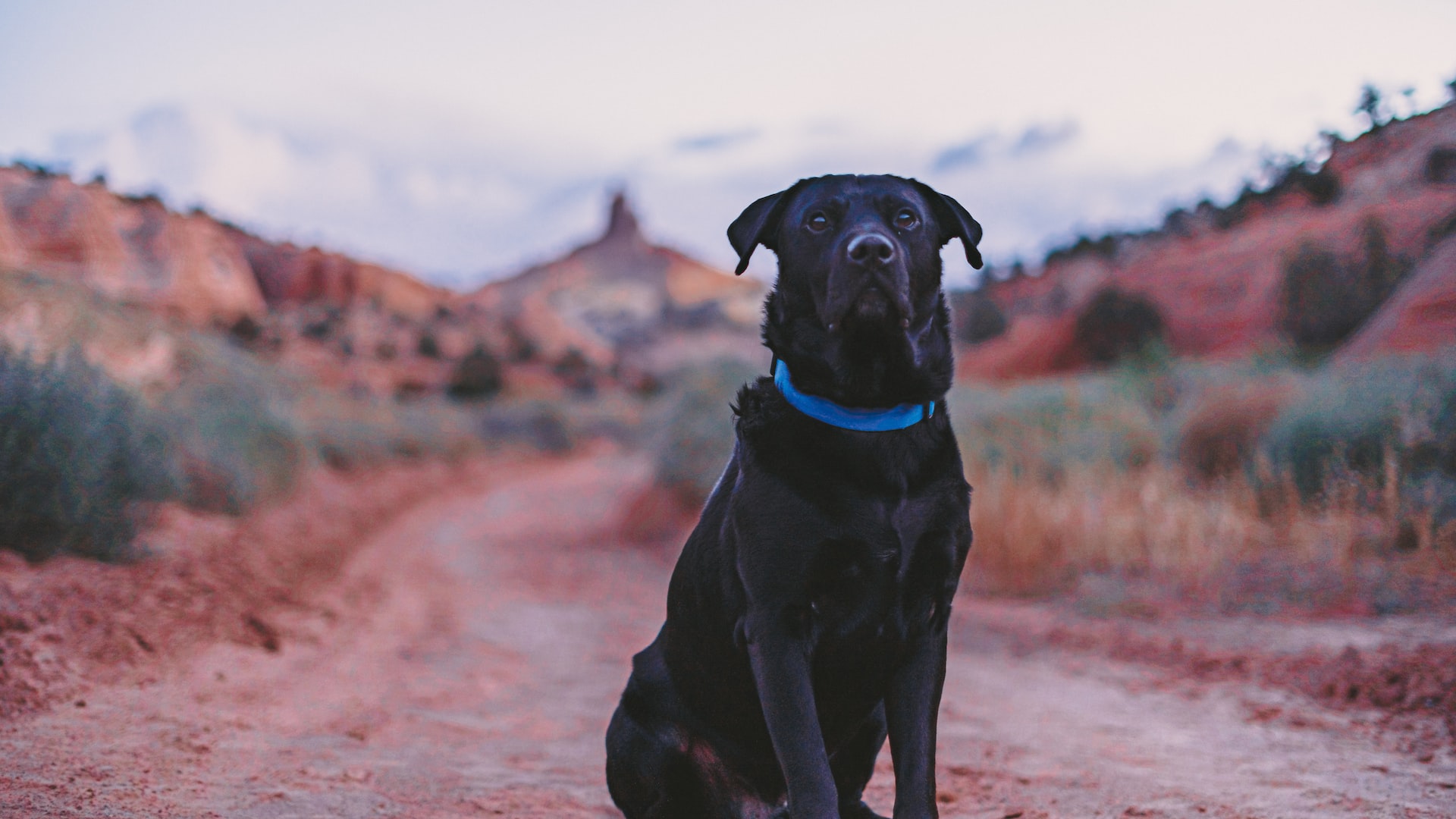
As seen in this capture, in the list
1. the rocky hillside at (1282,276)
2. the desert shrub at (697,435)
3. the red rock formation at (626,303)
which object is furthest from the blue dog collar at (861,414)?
the red rock formation at (626,303)

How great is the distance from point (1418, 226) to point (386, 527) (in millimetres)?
18174

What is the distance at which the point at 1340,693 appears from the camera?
5.39 meters

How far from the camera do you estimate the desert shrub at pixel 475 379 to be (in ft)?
153

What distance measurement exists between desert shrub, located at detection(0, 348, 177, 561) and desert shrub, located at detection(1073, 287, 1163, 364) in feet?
84.8

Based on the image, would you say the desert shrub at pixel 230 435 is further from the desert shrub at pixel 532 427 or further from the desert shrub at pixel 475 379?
the desert shrub at pixel 475 379

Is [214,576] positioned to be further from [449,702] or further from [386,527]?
[386,527]

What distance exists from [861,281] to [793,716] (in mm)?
1159

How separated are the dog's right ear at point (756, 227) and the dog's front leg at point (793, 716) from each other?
121cm

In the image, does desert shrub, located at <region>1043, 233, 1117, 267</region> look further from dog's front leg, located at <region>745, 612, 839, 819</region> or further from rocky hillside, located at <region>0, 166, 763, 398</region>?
dog's front leg, located at <region>745, 612, 839, 819</region>

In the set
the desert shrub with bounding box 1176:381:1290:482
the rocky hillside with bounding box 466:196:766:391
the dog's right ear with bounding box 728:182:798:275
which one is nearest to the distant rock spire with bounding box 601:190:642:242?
the rocky hillside with bounding box 466:196:766:391

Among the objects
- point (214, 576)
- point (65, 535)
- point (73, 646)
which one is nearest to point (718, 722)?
point (73, 646)

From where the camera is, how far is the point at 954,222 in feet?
10.8

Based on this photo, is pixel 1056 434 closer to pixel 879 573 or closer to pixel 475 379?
pixel 879 573

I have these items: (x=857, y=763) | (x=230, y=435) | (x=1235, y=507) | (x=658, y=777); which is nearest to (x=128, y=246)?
(x=230, y=435)
